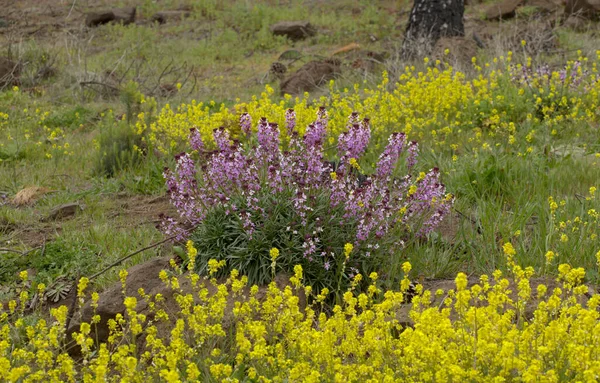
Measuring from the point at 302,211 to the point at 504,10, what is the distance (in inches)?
516

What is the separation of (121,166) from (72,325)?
3130 mm

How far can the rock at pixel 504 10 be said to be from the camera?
15445mm

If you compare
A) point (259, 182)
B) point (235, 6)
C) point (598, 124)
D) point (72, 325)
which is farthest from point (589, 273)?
point (235, 6)

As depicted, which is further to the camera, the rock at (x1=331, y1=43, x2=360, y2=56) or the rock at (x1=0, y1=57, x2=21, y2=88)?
the rock at (x1=331, y1=43, x2=360, y2=56)

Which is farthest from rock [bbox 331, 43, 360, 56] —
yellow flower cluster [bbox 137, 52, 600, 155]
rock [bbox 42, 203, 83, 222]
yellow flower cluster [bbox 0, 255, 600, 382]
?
yellow flower cluster [bbox 0, 255, 600, 382]

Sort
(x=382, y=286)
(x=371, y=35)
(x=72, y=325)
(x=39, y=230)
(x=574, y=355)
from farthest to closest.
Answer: (x=371, y=35) < (x=39, y=230) < (x=382, y=286) < (x=72, y=325) < (x=574, y=355)

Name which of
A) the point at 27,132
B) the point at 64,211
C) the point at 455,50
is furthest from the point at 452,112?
the point at 27,132

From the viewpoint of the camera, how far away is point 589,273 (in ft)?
12.6

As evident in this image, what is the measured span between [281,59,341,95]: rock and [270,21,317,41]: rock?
480 centimetres

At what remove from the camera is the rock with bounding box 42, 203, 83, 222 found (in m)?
5.52

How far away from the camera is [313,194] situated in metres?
4.10

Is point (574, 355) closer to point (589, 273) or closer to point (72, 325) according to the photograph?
point (589, 273)

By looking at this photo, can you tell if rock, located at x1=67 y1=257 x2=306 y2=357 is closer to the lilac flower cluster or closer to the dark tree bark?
the lilac flower cluster

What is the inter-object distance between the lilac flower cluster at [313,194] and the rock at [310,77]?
18.4 ft
